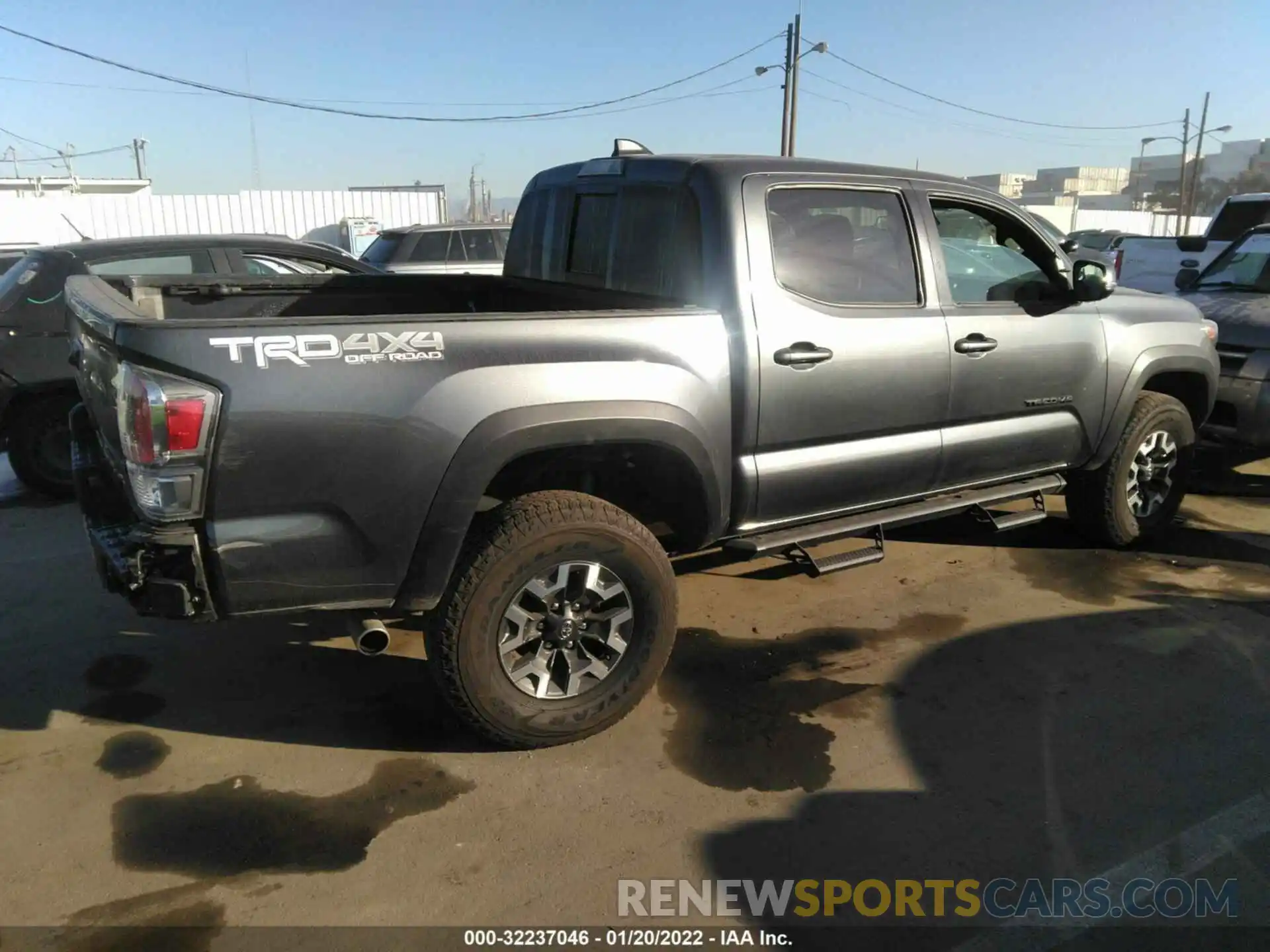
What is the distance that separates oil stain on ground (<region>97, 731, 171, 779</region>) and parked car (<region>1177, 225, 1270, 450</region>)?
5.99 metres

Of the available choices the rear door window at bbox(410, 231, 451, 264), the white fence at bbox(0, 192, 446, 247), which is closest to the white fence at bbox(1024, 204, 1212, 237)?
the white fence at bbox(0, 192, 446, 247)

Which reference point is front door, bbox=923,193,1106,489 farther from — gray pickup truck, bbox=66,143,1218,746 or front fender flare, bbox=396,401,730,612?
front fender flare, bbox=396,401,730,612

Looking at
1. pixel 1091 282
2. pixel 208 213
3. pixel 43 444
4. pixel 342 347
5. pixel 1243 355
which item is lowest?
pixel 43 444

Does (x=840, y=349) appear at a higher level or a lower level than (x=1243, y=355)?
higher

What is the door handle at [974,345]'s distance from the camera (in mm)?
4043

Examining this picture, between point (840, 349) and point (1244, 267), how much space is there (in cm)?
557

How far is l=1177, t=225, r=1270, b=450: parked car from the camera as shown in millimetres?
5969

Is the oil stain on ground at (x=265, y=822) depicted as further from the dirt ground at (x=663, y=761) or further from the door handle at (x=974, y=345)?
the door handle at (x=974, y=345)

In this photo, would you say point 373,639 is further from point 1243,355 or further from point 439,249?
point 439,249

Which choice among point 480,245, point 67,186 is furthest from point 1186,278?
point 67,186

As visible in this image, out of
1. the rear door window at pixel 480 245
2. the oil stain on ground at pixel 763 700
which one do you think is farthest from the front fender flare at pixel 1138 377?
the rear door window at pixel 480 245

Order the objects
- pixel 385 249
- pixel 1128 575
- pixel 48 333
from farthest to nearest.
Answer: pixel 385 249, pixel 48 333, pixel 1128 575

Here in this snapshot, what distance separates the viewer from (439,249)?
13.9 meters

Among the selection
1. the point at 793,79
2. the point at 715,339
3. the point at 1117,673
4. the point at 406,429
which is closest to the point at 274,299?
the point at 406,429
